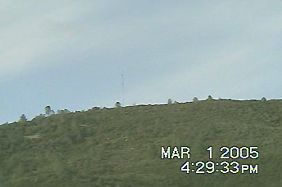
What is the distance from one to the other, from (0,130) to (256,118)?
19.9m

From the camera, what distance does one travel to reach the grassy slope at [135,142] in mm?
43656

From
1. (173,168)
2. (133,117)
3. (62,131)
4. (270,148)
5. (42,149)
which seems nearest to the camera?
(173,168)

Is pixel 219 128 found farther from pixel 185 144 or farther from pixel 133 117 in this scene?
pixel 133 117

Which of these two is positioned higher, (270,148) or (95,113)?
(95,113)

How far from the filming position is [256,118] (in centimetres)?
5947

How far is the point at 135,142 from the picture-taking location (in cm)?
5394

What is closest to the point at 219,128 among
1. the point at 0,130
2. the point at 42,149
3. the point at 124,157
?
the point at 124,157

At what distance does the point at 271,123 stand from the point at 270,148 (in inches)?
390

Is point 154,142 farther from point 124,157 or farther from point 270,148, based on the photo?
point 270,148

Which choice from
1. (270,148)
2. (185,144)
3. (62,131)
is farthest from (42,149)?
(270,148)

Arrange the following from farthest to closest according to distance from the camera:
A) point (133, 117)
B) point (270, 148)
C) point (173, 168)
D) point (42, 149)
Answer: point (133, 117), point (42, 149), point (270, 148), point (173, 168)

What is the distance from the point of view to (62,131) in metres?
57.9

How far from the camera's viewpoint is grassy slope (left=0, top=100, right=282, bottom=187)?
43.7 metres

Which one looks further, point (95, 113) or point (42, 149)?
point (95, 113)
